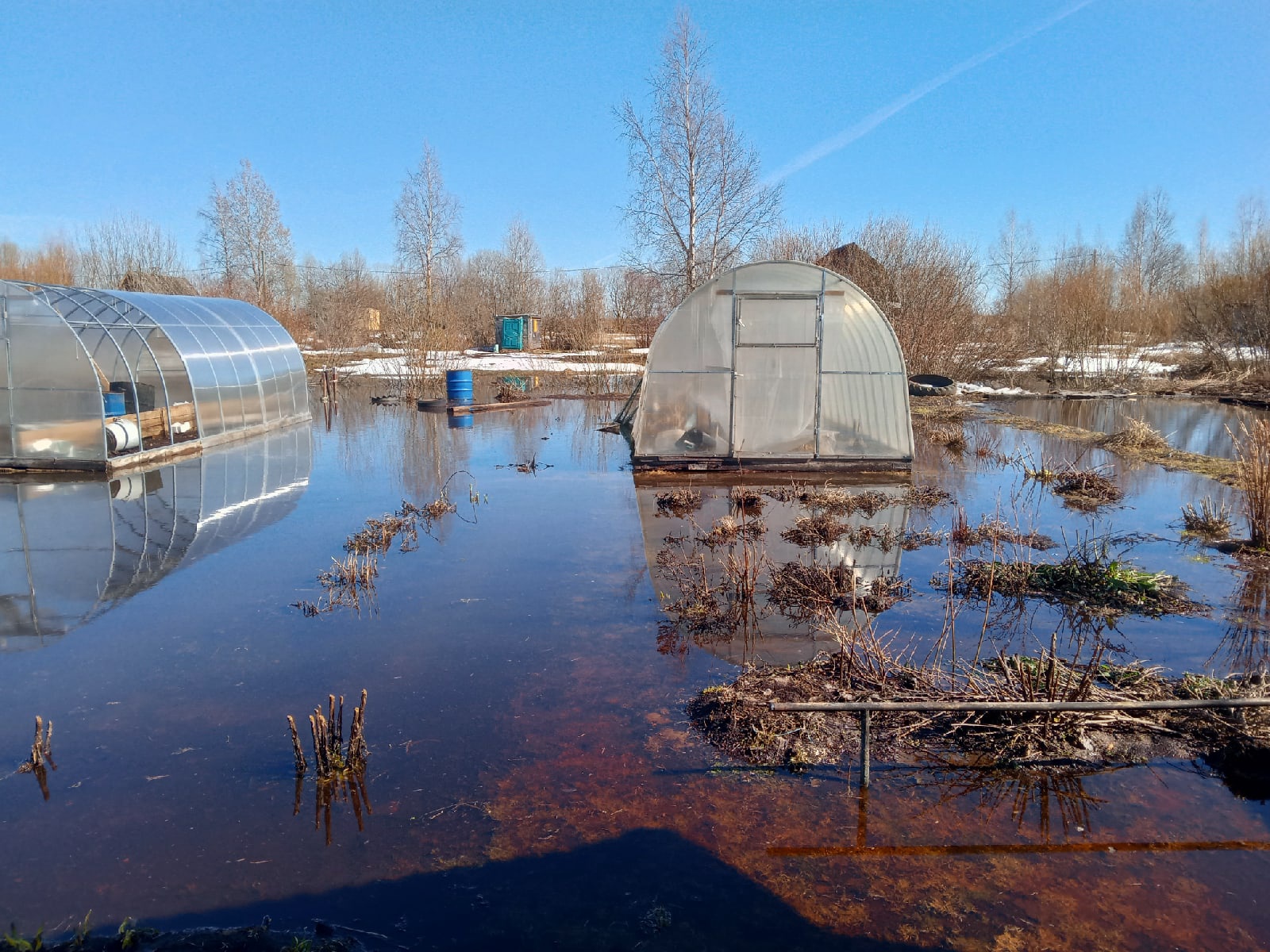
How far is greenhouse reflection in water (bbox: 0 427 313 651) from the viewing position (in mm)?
7875

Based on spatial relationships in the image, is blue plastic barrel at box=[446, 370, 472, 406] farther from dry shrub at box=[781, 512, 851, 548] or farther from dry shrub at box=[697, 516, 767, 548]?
dry shrub at box=[781, 512, 851, 548]

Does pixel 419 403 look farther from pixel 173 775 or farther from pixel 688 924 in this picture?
pixel 688 924

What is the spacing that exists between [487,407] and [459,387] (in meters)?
1.11

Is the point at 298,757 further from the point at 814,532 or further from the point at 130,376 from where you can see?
the point at 130,376

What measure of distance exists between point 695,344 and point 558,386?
1854cm

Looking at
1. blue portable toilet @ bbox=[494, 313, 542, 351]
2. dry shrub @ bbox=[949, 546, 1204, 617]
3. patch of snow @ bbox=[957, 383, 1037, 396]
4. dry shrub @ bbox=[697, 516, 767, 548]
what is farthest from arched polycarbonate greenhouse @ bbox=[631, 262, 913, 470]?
blue portable toilet @ bbox=[494, 313, 542, 351]

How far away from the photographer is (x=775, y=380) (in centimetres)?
1414

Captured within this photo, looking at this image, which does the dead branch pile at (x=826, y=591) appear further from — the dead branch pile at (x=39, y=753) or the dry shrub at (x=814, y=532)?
the dead branch pile at (x=39, y=753)

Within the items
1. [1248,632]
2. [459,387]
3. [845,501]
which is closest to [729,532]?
[845,501]

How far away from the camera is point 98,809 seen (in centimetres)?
456

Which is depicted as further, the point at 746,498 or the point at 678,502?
the point at 746,498

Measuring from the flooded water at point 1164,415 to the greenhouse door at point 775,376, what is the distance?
9.35 m

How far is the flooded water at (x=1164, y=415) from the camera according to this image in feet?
63.0

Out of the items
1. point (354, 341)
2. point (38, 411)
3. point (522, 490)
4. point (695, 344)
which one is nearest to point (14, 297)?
point (38, 411)
